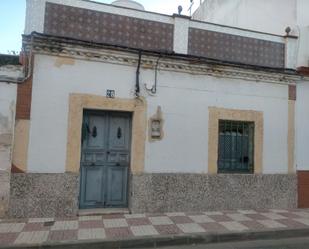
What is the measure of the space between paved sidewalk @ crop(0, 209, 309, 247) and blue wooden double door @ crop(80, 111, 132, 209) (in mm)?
546

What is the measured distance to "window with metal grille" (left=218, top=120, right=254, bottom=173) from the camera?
837 centimetres

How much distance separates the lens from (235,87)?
8391 millimetres

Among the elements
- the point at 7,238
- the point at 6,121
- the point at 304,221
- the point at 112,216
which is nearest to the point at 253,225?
the point at 304,221

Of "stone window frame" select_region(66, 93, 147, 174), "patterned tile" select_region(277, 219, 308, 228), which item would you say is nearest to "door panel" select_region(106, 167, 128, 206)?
"stone window frame" select_region(66, 93, 147, 174)

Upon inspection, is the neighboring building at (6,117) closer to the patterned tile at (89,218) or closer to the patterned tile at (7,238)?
the patterned tile at (7,238)

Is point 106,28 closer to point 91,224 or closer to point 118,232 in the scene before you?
point 91,224

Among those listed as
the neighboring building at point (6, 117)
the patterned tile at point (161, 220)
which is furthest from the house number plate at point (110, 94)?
the patterned tile at point (161, 220)

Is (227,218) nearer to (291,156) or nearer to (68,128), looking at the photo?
(291,156)

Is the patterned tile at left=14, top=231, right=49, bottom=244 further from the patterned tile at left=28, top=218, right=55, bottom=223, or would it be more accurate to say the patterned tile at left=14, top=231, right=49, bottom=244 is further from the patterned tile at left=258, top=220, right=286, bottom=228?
the patterned tile at left=258, top=220, right=286, bottom=228

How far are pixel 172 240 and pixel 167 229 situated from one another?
1.44ft

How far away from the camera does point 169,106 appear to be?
779 centimetres

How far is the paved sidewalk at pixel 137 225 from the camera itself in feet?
18.8

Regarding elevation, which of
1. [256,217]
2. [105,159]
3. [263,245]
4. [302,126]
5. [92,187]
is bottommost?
[263,245]

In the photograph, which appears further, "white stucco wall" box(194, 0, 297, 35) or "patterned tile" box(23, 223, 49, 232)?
"white stucco wall" box(194, 0, 297, 35)
